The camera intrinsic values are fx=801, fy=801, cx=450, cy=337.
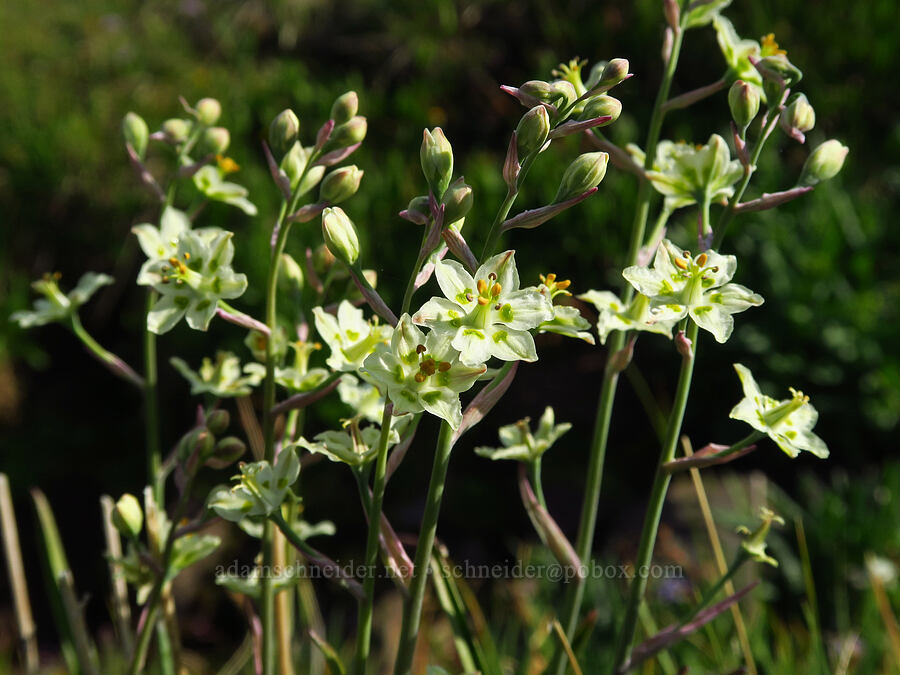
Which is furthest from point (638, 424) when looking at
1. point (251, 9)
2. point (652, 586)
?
point (251, 9)

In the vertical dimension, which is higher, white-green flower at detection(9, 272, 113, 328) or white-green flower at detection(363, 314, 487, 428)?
white-green flower at detection(363, 314, 487, 428)

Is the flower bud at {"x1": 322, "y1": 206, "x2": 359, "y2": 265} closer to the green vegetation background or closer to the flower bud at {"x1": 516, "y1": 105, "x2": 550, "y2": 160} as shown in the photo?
the flower bud at {"x1": 516, "y1": 105, "x2": 550, "y2": 160}

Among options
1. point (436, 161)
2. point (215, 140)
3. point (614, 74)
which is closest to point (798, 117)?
point (614, 74)

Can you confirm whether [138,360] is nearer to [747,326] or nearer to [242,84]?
[242,84]

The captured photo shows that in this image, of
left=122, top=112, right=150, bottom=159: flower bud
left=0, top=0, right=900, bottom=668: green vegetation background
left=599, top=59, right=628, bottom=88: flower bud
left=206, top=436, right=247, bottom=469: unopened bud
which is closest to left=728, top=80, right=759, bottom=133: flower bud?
left=599, top=59, right=628, bottom=88: flower bud

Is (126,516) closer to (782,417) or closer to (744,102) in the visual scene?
(782,417)

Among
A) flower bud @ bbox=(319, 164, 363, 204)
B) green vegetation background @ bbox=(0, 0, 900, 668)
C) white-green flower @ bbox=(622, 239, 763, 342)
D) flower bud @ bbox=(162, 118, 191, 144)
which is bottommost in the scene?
green vegetation background @ bbox=(0, 0, 900, 668)

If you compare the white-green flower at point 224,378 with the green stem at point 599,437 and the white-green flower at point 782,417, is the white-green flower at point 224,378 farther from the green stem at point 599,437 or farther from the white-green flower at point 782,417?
the white-green flower at point 782,417
